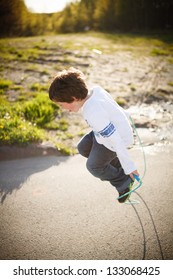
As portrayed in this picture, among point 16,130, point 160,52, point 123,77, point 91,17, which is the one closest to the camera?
point 16,130

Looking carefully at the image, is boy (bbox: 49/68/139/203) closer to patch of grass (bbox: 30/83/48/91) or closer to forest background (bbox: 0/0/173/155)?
forest background (bbox: 0/0/173/155)

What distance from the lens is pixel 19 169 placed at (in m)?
2.87

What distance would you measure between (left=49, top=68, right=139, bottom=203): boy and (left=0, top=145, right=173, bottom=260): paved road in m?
0.28

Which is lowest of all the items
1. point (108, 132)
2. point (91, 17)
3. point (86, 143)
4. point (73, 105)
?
point (86, 143)

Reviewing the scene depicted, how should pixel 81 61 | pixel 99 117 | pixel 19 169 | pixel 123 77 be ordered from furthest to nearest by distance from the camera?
pixel 81 61, pixel 123 77, pixel 19 169, pixel 99 117

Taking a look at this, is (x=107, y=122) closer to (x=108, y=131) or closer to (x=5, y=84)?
(x=108, y=131)

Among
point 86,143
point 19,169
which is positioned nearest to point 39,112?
point 19,169

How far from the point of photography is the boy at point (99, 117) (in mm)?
1796

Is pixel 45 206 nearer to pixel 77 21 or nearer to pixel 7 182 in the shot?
pixel 7 182

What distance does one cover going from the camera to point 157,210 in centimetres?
218

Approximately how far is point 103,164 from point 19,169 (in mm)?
1177

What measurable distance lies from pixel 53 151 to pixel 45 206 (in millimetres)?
954
